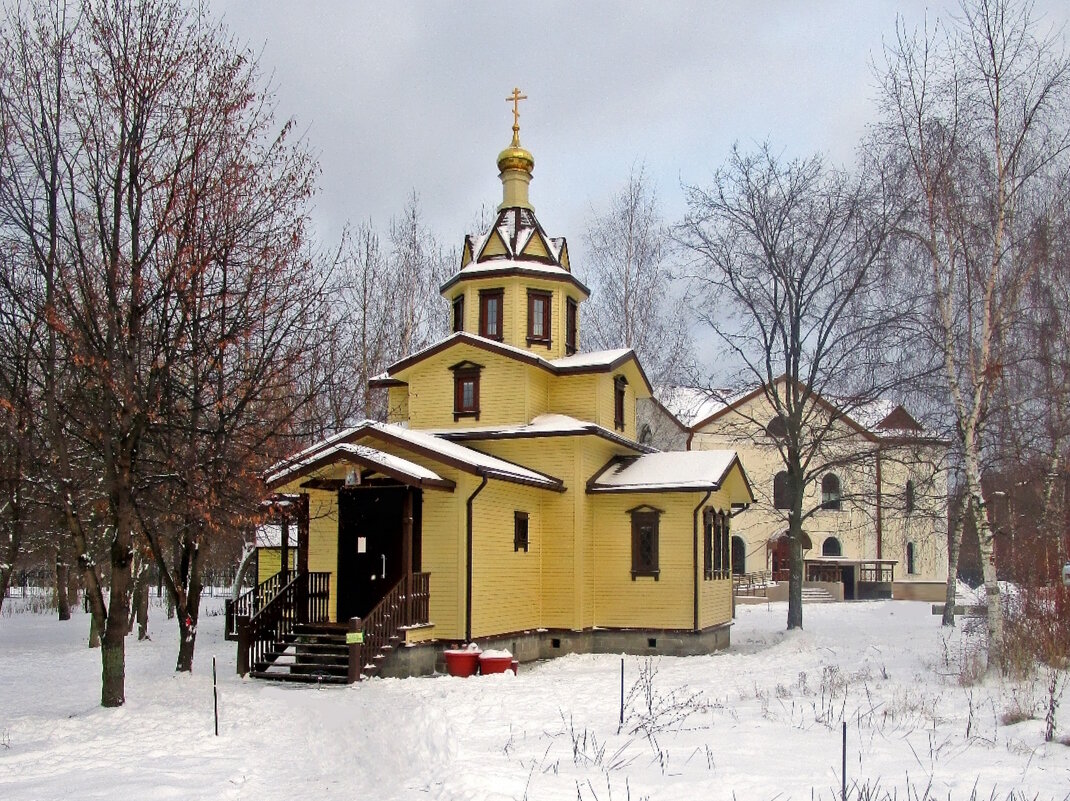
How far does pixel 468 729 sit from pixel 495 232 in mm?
15173

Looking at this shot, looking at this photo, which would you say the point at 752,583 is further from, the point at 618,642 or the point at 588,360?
the point at 588,360

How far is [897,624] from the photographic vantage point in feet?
93.9

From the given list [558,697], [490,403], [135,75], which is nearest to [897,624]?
[490,403]

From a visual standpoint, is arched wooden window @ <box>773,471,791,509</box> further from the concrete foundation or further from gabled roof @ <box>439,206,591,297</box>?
the concrete foundation

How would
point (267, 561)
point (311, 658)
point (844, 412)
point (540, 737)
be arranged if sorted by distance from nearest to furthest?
point (540, 737), point (311, 658), point (844, 412), point (267, 561)

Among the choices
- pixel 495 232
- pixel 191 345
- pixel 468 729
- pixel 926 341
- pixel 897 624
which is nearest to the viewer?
pixel 468 729

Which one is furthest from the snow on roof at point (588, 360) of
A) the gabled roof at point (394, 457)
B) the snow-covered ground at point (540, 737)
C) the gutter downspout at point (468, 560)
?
the snow-covered ground at point (540, 737)

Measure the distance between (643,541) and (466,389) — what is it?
5.23m

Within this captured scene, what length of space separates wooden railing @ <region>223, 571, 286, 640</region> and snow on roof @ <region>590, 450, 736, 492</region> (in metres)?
7.17

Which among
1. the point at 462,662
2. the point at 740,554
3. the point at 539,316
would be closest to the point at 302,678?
the point at 462,662

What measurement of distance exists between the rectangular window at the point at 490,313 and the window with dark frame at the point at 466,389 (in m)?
1.71

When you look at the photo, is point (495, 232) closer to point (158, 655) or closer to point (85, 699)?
point (158, 655)

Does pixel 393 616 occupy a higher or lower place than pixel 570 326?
lower

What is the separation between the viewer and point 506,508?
1978 centimetres
